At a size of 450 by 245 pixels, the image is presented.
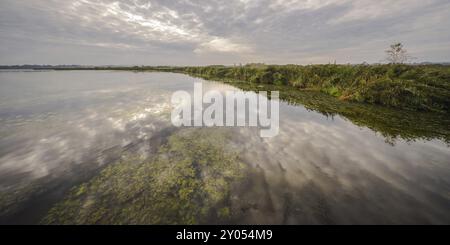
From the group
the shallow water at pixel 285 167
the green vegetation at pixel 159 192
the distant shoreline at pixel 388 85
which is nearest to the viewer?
the green vegetation at pixel 159 192

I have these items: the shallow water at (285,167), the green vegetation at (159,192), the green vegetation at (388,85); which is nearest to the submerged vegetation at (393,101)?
the green vegetation at (388,85)

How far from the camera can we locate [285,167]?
5.83 metres

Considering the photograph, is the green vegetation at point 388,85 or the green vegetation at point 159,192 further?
the green vegetation at point 388,85

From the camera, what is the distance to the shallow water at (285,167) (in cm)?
408

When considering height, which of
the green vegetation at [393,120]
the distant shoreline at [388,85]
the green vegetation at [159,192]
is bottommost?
the green vegetation at [159,192]

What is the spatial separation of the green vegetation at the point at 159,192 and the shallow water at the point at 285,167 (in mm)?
341

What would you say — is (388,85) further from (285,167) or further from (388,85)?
(285,167)

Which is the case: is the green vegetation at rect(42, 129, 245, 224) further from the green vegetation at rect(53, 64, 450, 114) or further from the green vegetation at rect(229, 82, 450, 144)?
the green vegetation at rect(53, 64, 450, 114)

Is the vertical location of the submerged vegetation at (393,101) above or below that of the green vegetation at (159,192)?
above

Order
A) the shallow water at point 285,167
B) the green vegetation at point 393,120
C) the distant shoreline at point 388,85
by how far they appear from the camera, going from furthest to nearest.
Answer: the distant shoreline at point 388,85, the green vegetation at point 393,120, the shallow water at point 285,167

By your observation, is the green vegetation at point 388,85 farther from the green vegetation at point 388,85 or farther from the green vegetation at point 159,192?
the green vegetation at point 159,192
